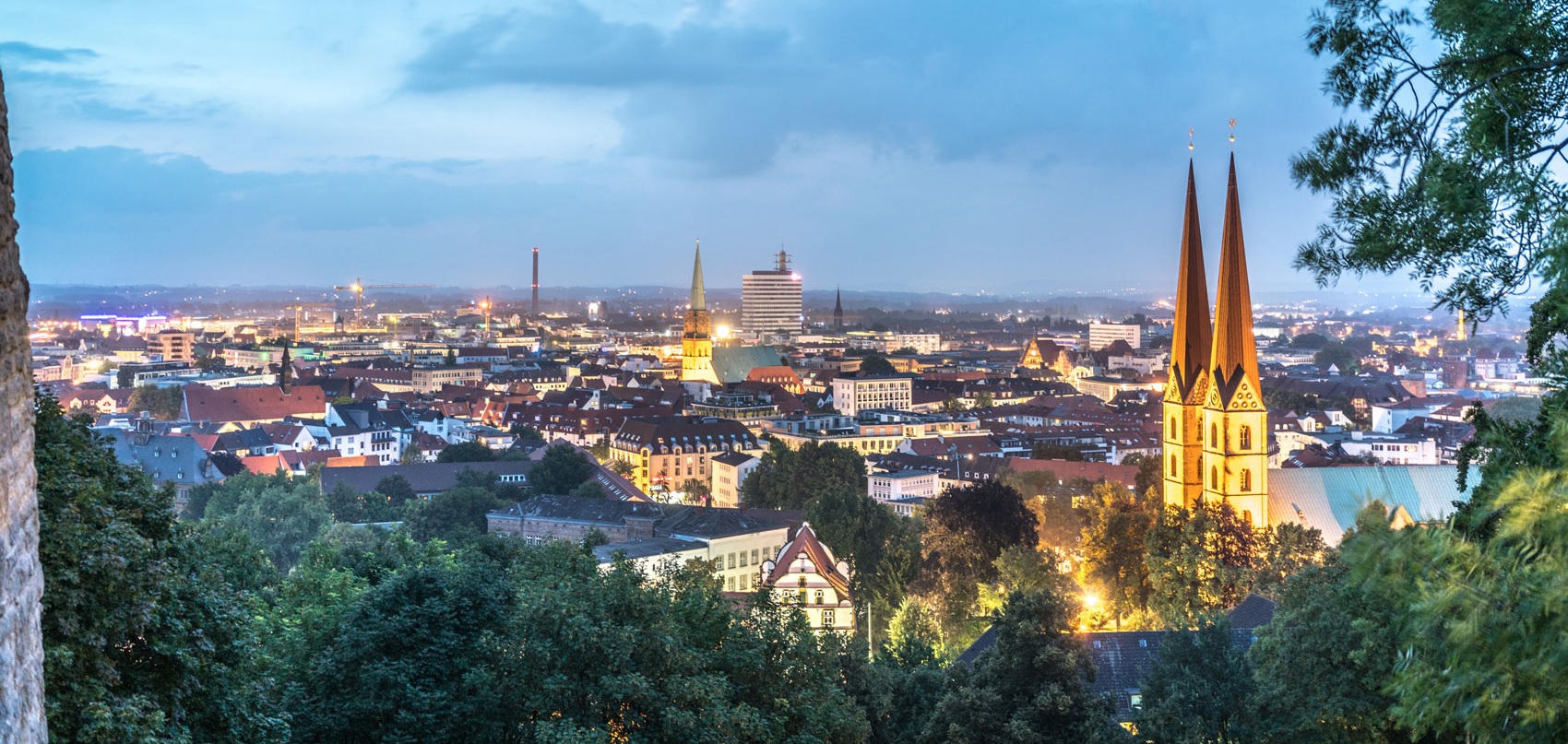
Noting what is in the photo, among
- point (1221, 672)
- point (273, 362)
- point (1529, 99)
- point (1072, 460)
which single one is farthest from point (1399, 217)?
point (273, 362)

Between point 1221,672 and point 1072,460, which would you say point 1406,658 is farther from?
point 1072,460

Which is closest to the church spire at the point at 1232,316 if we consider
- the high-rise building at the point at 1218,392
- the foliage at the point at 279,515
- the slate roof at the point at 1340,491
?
the high-rise building at the point at 1218,392

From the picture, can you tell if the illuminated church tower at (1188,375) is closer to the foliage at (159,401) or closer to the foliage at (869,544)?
the foliage at (869,544)

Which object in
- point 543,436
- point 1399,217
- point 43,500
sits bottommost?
point 543,436

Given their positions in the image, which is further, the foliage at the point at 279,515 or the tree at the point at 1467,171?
the foliage at the point at 279,515

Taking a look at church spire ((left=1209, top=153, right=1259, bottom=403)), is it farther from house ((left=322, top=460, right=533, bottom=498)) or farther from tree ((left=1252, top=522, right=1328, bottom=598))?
house ((left=322, top=460, right=533, bottom=498))

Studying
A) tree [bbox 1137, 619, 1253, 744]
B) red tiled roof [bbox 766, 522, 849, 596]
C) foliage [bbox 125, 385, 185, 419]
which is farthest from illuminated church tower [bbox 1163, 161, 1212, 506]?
foliage [bbox 125, 385, 185, 419]

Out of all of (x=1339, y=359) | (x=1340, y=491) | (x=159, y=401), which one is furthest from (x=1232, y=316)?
(x=1339, y=359)
